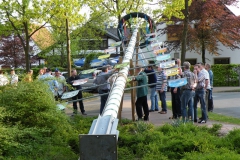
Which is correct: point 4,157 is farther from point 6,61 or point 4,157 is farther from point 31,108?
point 6,61

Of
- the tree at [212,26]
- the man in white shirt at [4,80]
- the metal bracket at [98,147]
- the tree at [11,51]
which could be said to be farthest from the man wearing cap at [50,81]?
the tree at [11,51]

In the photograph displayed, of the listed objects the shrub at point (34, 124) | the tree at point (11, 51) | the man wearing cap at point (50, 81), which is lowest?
the shrub at point (34, 124)

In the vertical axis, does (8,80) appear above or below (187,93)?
above

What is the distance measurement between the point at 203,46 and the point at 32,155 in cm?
2772

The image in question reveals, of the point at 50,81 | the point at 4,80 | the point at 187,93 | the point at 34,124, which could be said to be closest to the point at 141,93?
the point at 187,93

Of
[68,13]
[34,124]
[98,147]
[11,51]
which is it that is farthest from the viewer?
[11,51]

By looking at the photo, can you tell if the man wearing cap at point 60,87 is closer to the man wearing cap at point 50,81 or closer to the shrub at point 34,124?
the man wearing cap at point 50,81

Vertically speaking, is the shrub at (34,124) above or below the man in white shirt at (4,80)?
below

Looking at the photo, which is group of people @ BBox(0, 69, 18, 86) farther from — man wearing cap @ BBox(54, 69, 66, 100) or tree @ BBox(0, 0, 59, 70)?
tree @ BBox(0, 0, 59, 70)

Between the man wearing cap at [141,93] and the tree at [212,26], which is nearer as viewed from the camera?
the man wearing cap at [141,93]

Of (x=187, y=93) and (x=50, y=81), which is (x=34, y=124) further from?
(x=187, y=93)

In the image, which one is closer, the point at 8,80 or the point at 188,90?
the point at 8,80

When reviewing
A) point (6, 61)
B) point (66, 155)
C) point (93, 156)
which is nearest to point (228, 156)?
point (66, 155)

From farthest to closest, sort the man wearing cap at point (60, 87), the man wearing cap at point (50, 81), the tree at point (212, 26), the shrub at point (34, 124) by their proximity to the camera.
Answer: the tree at point (212, 26) → the man wearing cap at point (60, 87) → the man wearing cap at point (50, 81) → the shrub at point (34, 124)
